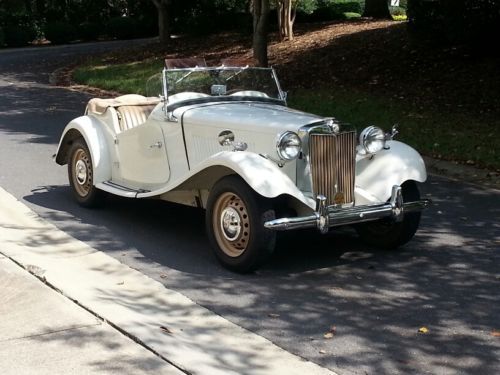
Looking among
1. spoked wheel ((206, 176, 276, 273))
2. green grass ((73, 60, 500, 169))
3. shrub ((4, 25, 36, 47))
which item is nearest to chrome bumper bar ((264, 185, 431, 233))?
spoked wheel ((206, 176, 276, 273))

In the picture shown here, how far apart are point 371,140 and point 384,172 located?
0.30 meters

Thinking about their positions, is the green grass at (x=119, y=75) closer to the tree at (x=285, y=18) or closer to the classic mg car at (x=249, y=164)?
the tree at (x=285, y=18)

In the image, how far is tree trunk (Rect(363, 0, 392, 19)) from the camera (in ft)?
76.3

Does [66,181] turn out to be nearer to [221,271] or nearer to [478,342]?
[221,271]

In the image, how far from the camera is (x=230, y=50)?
2084cm

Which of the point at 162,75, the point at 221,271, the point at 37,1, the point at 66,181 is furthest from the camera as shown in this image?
the point at 37,1

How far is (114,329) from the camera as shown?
15.2 feet

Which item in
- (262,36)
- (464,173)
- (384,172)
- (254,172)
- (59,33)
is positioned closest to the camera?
(254,172)

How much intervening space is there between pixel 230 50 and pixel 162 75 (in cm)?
1391

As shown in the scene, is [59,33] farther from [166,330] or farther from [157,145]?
[166,330]

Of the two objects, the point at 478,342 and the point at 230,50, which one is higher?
the point at 230,50

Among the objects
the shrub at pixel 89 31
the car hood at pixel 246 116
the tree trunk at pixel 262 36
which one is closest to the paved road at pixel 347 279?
the car hood at pixel 246 116

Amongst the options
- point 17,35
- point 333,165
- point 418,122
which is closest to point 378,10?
Answer: point 418,122

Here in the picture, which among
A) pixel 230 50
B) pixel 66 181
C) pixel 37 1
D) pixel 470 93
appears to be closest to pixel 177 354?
pixel 66 181
